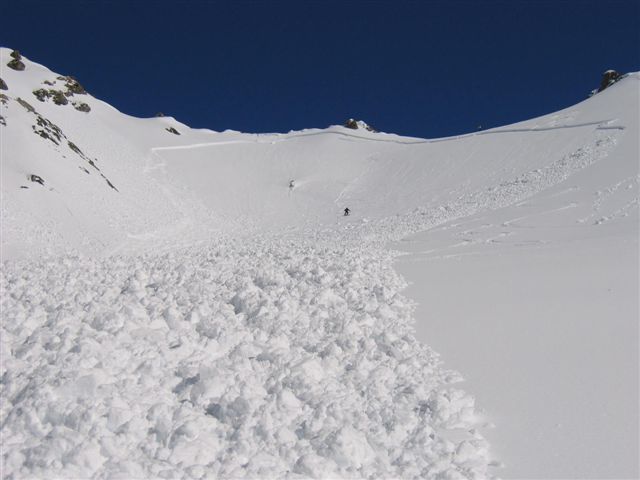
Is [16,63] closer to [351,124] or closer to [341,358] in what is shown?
[351,124]

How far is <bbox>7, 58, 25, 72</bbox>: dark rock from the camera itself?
185 feet

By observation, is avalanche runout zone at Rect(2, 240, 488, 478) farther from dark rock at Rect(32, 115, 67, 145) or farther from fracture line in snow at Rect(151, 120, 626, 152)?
fracture line in snow at Rect(151, 120, 626, 152)

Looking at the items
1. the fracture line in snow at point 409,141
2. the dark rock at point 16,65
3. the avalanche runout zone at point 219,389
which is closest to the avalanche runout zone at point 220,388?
the avalanche runout zone at point 219,389

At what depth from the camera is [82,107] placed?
54.9 metres

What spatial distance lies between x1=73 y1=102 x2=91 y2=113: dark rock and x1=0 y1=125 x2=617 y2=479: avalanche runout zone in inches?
2064

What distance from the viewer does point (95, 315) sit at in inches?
265

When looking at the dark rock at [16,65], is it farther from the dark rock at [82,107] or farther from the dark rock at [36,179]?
the dark rock at [36,179]

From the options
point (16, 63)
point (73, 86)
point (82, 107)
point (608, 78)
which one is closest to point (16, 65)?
point (16, 63)

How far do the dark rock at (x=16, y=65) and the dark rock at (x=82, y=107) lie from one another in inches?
334

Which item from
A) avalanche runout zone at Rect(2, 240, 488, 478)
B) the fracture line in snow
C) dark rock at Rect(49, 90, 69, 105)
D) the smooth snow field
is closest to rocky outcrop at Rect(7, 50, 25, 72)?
dark rock at Rect(49, 90, 69, 105)

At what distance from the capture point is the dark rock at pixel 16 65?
56406mm

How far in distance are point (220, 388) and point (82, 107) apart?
58.0m

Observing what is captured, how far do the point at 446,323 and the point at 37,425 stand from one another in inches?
240

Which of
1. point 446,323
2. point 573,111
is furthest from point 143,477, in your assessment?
point 573,111
